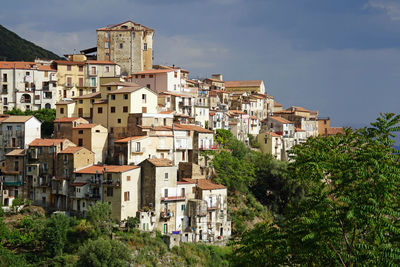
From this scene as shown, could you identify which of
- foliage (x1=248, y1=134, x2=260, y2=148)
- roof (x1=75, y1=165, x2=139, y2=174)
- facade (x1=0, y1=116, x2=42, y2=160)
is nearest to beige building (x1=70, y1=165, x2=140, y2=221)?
roof (x1=75, y1=165, x2=139, y2=174)

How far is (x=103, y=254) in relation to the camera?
42.8 m

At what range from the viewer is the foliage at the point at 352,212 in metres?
16.3

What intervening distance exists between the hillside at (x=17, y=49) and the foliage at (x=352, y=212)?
343 ft

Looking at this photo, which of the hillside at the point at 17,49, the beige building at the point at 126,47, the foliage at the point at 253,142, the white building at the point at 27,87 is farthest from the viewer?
the hillside at the point at 17,49

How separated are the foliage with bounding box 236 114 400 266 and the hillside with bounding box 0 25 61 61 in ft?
343

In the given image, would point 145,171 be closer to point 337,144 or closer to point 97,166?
point 97,166

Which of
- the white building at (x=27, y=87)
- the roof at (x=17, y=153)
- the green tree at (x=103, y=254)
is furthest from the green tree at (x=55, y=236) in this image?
the white building at (x=27, y=87)

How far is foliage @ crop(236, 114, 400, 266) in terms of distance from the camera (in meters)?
16.3

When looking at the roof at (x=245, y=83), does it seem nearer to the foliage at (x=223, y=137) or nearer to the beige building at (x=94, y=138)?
the foliage at (x=223, y=137)

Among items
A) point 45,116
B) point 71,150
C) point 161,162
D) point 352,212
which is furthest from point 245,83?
point 352,212

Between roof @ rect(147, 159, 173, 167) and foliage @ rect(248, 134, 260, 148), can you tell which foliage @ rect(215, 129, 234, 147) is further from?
roof @ rect(147, 159, 173, 167)

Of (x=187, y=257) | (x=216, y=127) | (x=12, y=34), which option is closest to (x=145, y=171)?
(x=187, y=257)

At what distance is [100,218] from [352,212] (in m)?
33.6

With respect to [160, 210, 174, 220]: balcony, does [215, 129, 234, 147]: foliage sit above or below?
above
